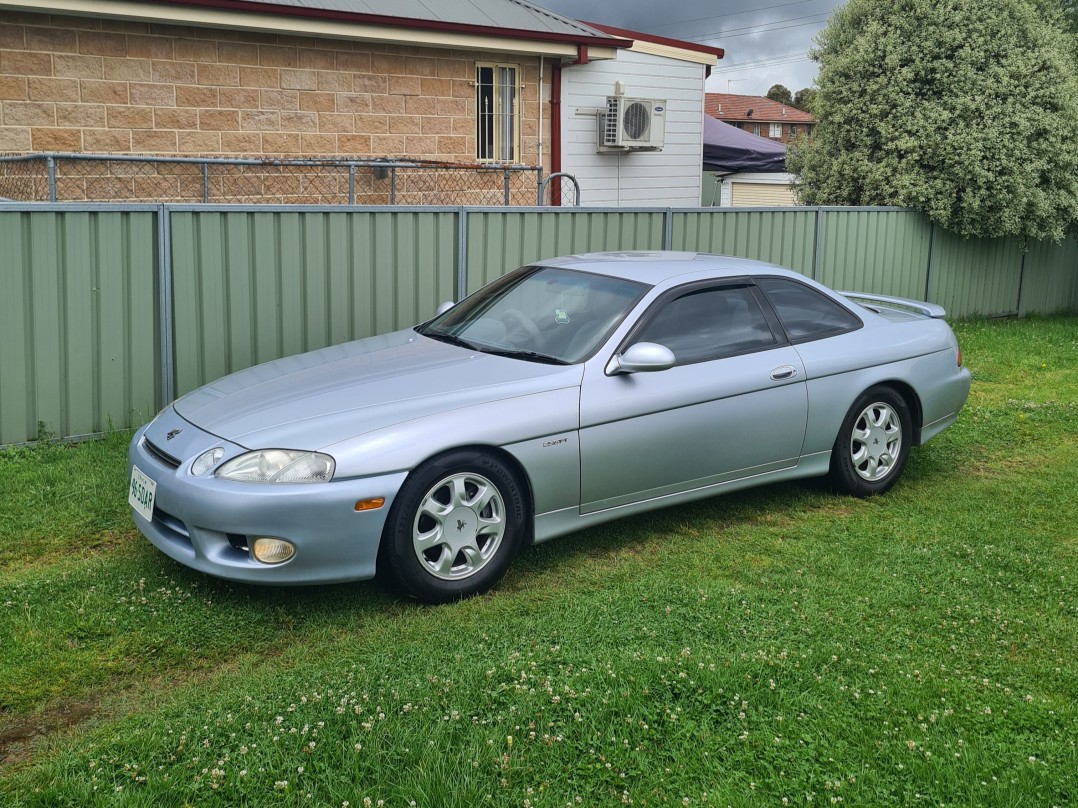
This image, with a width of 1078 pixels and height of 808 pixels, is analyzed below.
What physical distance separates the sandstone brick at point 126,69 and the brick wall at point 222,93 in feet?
0.04

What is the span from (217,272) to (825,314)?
408cm

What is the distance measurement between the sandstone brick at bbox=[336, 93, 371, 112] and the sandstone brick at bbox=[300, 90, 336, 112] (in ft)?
0.26

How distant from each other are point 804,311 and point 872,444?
0.89 meters

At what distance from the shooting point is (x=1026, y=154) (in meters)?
13.2

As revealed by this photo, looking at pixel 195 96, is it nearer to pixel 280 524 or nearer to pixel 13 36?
pixel 13 36

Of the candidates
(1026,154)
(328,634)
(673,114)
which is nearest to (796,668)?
(328,634)

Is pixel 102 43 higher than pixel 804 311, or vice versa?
pixel 102 43

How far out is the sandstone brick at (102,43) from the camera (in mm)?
11312

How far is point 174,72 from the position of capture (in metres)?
11.9

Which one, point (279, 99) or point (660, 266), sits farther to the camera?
point (279, 99)

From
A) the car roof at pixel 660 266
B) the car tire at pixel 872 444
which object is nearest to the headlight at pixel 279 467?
the car roof at pixel 660 266

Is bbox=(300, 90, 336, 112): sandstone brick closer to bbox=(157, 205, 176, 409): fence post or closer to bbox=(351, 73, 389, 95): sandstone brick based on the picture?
bbox=(351, 73, 389, 95): sandstone brick

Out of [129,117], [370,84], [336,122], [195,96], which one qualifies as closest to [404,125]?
[370,84]

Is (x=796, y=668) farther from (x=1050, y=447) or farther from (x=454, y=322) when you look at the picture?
(x=1050, y=447)
